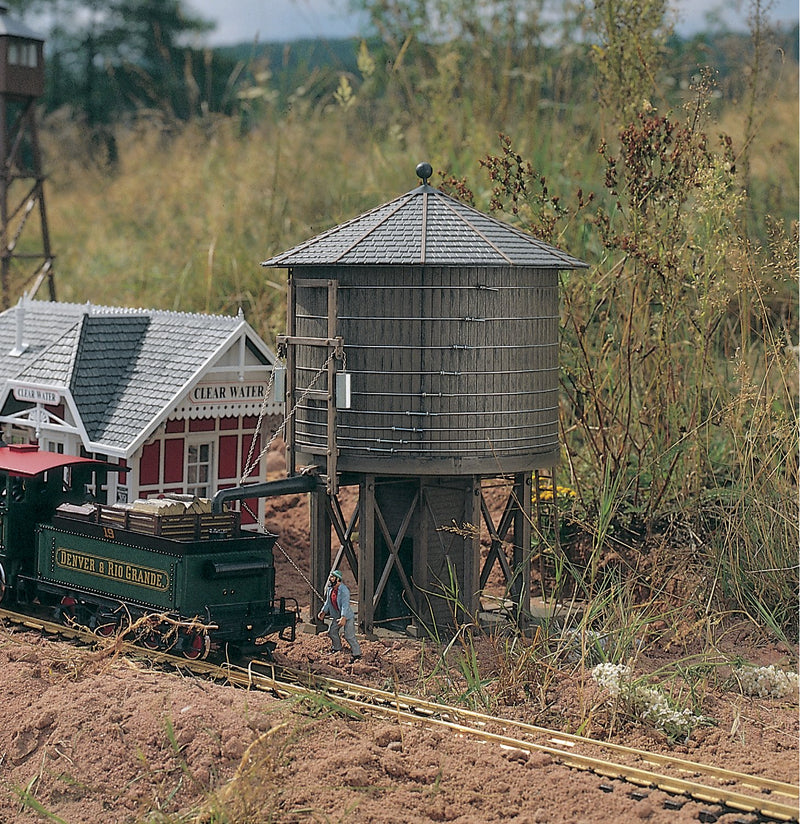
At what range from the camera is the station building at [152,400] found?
16016 millimetres

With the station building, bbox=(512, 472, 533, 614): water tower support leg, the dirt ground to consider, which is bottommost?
the dirt ground

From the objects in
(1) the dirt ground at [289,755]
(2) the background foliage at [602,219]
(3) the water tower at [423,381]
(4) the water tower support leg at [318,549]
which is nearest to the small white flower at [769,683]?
(1) the dirt ground at [289,755]

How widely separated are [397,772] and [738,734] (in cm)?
331

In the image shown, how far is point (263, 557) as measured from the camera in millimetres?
13859

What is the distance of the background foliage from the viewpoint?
15.4m

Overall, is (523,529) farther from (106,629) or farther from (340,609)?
(106,629)

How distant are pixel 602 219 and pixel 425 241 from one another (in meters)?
3.08

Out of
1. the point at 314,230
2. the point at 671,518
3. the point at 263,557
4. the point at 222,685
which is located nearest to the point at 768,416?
the point at 671,518

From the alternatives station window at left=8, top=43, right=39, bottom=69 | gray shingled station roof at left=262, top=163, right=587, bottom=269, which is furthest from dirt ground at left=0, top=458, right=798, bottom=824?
station window at left=8, top=43, right=39, bottom=69

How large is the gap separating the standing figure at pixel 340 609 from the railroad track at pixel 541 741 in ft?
3.12

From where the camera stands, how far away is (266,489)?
1423cm

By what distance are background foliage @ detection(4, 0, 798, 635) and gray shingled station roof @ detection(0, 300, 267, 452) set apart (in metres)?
4.01

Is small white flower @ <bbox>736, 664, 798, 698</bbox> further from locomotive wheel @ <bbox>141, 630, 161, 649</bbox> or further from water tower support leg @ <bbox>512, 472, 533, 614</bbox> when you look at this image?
locomotive wheel @ <bbox>141, 630, 161, 649</bbox>

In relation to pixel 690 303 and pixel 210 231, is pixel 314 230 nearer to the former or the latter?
pixel 210 231
